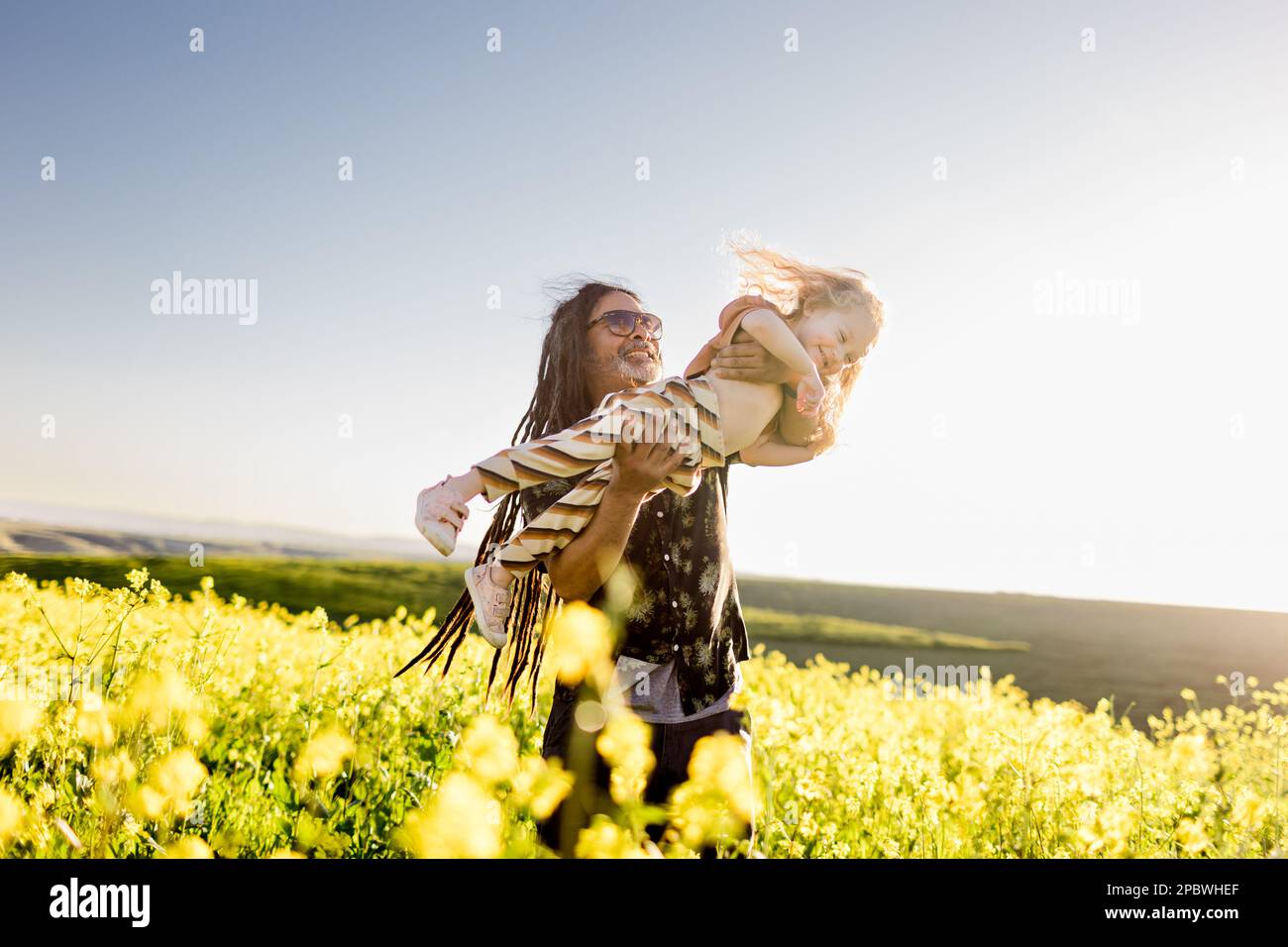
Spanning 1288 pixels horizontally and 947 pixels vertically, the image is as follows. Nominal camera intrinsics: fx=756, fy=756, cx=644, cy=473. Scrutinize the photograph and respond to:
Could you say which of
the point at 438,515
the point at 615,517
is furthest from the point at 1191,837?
the point at 438,515

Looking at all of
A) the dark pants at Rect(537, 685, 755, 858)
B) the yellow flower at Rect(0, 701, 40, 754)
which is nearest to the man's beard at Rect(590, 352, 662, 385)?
the dark pants at Rect(537, 685, 755, 858)

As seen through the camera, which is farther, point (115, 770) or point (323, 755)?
point (323, 755)

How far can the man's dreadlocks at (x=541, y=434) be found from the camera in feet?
9.96

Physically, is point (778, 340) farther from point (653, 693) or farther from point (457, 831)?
point (457, 831)

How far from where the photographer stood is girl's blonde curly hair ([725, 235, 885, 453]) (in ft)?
13.1

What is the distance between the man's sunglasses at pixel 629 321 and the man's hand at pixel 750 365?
31cm

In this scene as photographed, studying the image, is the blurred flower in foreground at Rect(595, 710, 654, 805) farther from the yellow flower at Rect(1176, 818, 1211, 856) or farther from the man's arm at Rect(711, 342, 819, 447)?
the yellow flower at Rect(1176, 818, 1211, 856)

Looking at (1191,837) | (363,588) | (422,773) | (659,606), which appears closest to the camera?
(659,606)

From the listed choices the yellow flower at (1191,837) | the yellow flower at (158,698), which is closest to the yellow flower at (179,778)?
the yellow flower at (158,698)

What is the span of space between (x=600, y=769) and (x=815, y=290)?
108 inches

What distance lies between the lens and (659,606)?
104 inches
